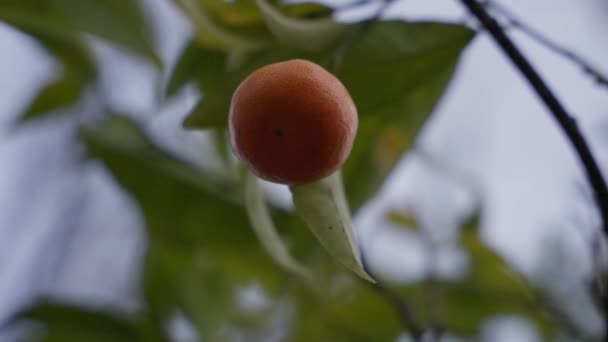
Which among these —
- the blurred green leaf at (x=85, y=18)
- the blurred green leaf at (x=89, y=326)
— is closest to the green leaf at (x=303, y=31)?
the blurred green leaf at (x=85, y=18)

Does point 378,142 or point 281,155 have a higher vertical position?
point 281,155

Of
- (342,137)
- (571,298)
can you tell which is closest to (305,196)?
(342,137)

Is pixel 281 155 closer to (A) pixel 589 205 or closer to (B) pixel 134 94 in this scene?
(A) pixel 589 205

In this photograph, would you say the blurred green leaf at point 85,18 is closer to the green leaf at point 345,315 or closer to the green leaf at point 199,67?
the green leaf at point 199,67

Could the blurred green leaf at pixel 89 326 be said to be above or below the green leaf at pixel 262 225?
below

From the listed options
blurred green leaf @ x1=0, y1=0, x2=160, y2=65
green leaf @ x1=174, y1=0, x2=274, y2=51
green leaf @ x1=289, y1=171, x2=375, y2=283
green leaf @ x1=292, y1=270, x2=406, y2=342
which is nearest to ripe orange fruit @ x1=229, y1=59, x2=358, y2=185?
green leaf @ x1=289, y1=171, x2=375, y2=283

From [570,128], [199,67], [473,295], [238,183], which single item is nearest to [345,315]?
[473,295]

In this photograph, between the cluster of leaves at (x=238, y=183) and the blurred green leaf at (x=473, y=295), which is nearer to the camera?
the cluster of leaves at (x=238, y=183)
